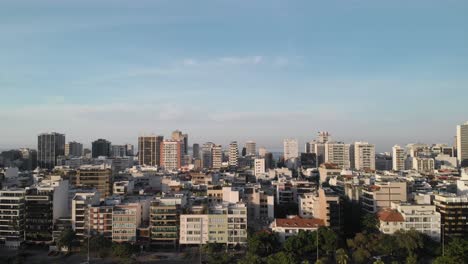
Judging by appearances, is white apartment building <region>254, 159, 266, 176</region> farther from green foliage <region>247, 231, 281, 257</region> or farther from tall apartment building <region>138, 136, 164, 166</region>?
green foliage <region>247, 231, 281, 257</region>

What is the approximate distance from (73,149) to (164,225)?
69.2 m

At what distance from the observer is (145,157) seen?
264 feet

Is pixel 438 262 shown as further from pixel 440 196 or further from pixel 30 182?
pixel 30 182

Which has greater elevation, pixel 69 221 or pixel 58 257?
pixel 69 221

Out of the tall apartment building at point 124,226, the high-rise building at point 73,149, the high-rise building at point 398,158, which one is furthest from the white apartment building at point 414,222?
the high-rise building at point 73,149

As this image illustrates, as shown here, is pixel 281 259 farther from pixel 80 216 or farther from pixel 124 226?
pixel 80 216

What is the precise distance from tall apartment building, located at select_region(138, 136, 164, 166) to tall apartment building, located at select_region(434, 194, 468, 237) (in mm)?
59738

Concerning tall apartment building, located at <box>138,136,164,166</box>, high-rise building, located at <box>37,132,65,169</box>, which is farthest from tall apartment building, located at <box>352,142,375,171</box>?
high-rise building, located at <box>37,132,65,169</box>

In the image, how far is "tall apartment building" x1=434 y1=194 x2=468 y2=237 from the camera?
26.1m

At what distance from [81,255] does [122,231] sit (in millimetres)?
2604

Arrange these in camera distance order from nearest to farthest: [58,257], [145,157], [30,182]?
[58,257]
[30,182]
[145,157]

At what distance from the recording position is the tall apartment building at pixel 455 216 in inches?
1026

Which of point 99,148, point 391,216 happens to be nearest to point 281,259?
point 391,216

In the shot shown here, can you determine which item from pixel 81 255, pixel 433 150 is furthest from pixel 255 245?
pixel 433 150
